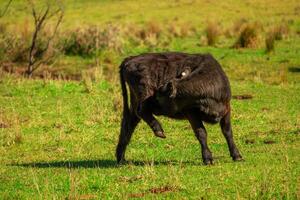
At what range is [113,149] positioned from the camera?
11625 millimetres

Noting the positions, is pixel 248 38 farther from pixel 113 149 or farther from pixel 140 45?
pixel 113 149

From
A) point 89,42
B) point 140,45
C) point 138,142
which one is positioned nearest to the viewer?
point 138,142

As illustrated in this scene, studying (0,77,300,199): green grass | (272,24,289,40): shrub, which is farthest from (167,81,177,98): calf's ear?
(272,24,289,40): shrub

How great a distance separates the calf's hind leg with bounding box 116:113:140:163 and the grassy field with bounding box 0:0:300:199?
Result: 0.32m

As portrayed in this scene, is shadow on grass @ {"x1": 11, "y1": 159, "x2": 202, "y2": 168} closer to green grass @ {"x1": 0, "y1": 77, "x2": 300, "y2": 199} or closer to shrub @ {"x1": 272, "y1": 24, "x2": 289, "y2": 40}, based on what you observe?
green grass @ {"x1": 0, "y1": 77, "x2": 300, "y2": 199}

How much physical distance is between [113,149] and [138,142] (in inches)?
23.8

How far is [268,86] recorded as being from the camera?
18219 millimetres

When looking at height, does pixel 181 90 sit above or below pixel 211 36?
above

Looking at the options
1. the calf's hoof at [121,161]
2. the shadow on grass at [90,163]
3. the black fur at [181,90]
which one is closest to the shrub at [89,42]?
the shadow on grass at [90,163]

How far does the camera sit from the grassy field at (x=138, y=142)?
8023mm

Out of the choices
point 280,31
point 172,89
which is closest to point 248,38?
point 280,31

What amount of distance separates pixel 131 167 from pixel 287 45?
18.6m

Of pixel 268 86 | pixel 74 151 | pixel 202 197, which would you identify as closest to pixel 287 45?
pixel 268 86

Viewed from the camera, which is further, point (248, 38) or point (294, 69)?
point (248, 38)
